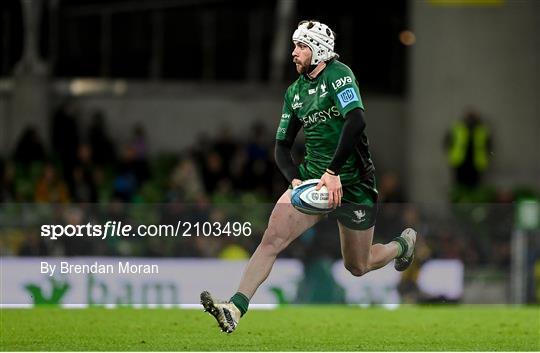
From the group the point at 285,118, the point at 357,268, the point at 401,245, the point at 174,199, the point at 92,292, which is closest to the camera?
the point at 285,118

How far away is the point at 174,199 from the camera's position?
21.5 metres

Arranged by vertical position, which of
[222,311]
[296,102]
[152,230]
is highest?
[296,102]

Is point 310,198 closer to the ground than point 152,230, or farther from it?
farther from it

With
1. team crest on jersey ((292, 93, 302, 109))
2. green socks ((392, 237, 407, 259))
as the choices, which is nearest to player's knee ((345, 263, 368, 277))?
green socks ((392, 237, 407, 259))

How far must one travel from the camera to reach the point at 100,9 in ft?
87.2

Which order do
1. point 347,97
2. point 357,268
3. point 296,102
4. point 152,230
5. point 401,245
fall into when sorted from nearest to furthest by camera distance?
point 347,97 < point 296,102 < point 357,268 < point 401,245 < point 152,230

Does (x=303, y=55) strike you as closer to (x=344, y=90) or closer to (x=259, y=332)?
(x=344, y=90)

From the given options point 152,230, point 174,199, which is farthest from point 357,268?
point 174,199

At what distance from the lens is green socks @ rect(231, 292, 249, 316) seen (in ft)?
38.5

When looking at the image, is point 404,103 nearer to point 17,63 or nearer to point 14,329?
point 17,63

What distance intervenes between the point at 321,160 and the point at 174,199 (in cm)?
971

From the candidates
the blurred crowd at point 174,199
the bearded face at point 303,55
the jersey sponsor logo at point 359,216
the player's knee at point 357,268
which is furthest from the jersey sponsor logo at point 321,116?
the blurred crowd at point 174,199

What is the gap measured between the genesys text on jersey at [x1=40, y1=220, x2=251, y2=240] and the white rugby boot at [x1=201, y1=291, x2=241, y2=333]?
5.70 ft

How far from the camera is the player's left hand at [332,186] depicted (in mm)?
11664
